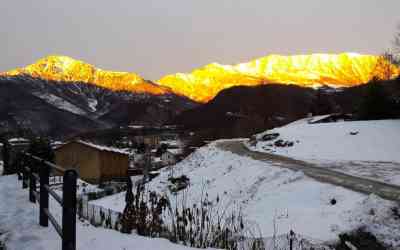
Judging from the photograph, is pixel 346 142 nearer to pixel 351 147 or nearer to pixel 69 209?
pixel 351 147

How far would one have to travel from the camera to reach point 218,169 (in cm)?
2753

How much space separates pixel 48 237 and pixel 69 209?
1.49 meters

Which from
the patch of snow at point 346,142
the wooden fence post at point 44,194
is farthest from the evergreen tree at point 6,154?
the patch of snow at point 346,142

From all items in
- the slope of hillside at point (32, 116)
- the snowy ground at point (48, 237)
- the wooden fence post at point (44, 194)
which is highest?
the wooden fence post at point (44, 194)

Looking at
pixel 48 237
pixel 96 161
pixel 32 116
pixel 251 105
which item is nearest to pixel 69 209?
pixel 48 237

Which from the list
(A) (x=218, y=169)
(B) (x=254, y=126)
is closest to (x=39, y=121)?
(B) (x=254, y=126)

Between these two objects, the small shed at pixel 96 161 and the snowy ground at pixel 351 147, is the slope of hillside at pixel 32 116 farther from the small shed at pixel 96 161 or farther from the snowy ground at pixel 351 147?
the snowy ground at pixel 351 147

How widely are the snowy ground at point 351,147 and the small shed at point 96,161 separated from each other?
2109cm

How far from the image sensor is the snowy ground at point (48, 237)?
15.9 feet

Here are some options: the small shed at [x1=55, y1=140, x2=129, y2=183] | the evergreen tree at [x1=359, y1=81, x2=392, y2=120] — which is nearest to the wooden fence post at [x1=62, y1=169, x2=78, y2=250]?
the evergreen tree at [x1=359, y1=81, x2=392, y2=120]

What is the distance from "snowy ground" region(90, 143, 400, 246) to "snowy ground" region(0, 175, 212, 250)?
2392 mm

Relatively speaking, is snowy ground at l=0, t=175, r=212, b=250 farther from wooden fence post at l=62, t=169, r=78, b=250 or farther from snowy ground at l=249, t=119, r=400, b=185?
snowy ground at l=249, t=119, r=400, b=185

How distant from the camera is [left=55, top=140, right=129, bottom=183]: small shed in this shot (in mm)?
50444

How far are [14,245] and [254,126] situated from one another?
256 ft
